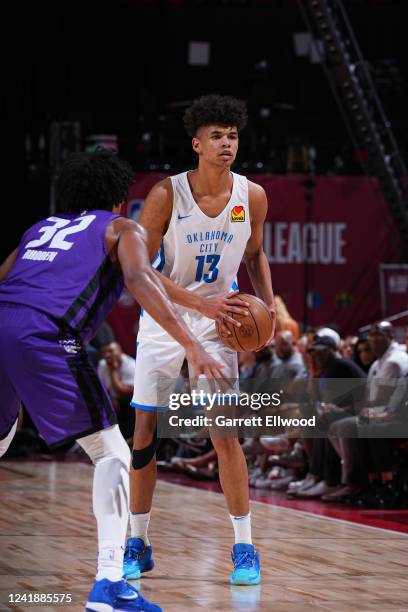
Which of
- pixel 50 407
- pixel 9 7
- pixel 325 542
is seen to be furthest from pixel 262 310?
pixel 9 7

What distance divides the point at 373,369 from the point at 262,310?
3.97 metres

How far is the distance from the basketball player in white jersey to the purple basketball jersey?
975 millimetres

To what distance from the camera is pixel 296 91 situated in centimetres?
1752

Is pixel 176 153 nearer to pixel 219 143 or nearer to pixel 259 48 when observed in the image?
pixel 259 48

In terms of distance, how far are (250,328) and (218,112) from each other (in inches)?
39.2

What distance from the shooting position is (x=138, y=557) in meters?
4.46

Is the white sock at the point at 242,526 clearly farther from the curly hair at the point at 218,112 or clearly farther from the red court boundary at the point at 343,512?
the red court boundary at the point at 343,512

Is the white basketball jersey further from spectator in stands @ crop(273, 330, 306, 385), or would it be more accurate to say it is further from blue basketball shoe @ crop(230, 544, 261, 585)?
spectator in stands @ crop(273, 330, 306, 385)

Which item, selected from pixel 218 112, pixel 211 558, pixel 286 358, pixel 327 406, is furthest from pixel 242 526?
pixel 286 358

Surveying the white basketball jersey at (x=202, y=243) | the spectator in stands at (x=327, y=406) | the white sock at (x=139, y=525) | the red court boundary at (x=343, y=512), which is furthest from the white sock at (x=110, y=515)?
the spectator in stands at (x=327, y=406)

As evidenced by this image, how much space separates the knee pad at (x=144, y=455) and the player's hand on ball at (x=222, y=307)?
682 mm

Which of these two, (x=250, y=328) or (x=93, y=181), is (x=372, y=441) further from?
(x=93, y=181)

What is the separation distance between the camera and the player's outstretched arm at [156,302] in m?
3.26

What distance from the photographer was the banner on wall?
1473 cm
